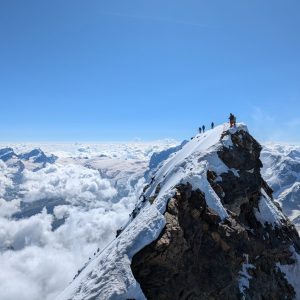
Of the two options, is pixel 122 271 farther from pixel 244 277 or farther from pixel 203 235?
pixel 244 277

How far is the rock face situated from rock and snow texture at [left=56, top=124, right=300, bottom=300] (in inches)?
3.9

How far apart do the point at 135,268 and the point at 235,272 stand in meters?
13.4

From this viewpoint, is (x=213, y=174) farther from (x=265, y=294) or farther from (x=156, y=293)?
(x=156, y=293)

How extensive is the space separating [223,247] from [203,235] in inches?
106

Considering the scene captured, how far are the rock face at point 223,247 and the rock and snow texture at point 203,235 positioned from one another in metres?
0.10

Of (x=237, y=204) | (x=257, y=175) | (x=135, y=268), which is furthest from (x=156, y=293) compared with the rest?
(x=257, y=175)

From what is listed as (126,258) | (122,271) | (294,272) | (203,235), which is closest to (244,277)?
(203,235)

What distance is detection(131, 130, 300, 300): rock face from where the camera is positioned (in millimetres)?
37781

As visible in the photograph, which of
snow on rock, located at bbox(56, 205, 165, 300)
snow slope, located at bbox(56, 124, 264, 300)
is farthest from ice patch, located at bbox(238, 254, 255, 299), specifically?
snow on rock, located at bbox(56, 205, 165, 300)

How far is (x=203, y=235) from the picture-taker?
43938mm

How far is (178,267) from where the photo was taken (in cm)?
3906

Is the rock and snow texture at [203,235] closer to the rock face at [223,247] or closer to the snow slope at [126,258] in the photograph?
the snow slope at [126,258]

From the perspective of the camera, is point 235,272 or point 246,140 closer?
point 235,272

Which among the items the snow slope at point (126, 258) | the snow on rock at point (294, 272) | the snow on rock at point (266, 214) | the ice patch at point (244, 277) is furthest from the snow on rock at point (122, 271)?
the snow on rock at point (294, 272)
